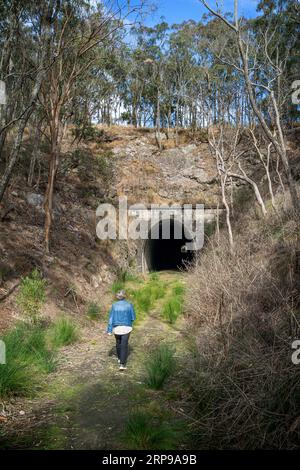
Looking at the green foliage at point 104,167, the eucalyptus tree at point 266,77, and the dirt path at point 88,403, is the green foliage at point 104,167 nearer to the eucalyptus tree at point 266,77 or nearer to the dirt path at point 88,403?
the eucalyptus tree at point 266,77

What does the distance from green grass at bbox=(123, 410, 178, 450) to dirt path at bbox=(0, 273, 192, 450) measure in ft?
0.48

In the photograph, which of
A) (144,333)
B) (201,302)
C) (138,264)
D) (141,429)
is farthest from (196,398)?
(138,264)

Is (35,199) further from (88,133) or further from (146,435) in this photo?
(146,435)

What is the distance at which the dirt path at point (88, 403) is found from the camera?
3967 mm

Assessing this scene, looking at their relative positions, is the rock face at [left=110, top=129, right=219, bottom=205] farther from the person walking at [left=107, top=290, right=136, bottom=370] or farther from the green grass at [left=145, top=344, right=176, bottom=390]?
the green grass at [left=145, top=344, right=176, bottom=390]

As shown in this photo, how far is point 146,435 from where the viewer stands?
368 cm

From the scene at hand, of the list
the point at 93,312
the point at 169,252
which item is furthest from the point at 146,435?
the point at 169,252

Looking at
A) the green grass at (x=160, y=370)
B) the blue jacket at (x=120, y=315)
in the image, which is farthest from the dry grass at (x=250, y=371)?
the blue jacket at (x=120, y=315)

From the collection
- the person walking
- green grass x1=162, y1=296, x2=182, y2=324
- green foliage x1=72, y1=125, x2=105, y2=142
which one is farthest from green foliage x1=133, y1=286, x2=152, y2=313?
green foliage x1=72, y1=125, x2=105, y2=142

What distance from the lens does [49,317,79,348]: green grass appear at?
7.19 metres

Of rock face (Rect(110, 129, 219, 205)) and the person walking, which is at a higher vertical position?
Answer: rock face (Rect(110, 129, 219, 205))

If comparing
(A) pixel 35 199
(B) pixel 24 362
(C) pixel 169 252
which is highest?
(A) pixel 35 199

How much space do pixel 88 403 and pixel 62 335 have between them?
2.56m

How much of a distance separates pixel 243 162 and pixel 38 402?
20.3m
